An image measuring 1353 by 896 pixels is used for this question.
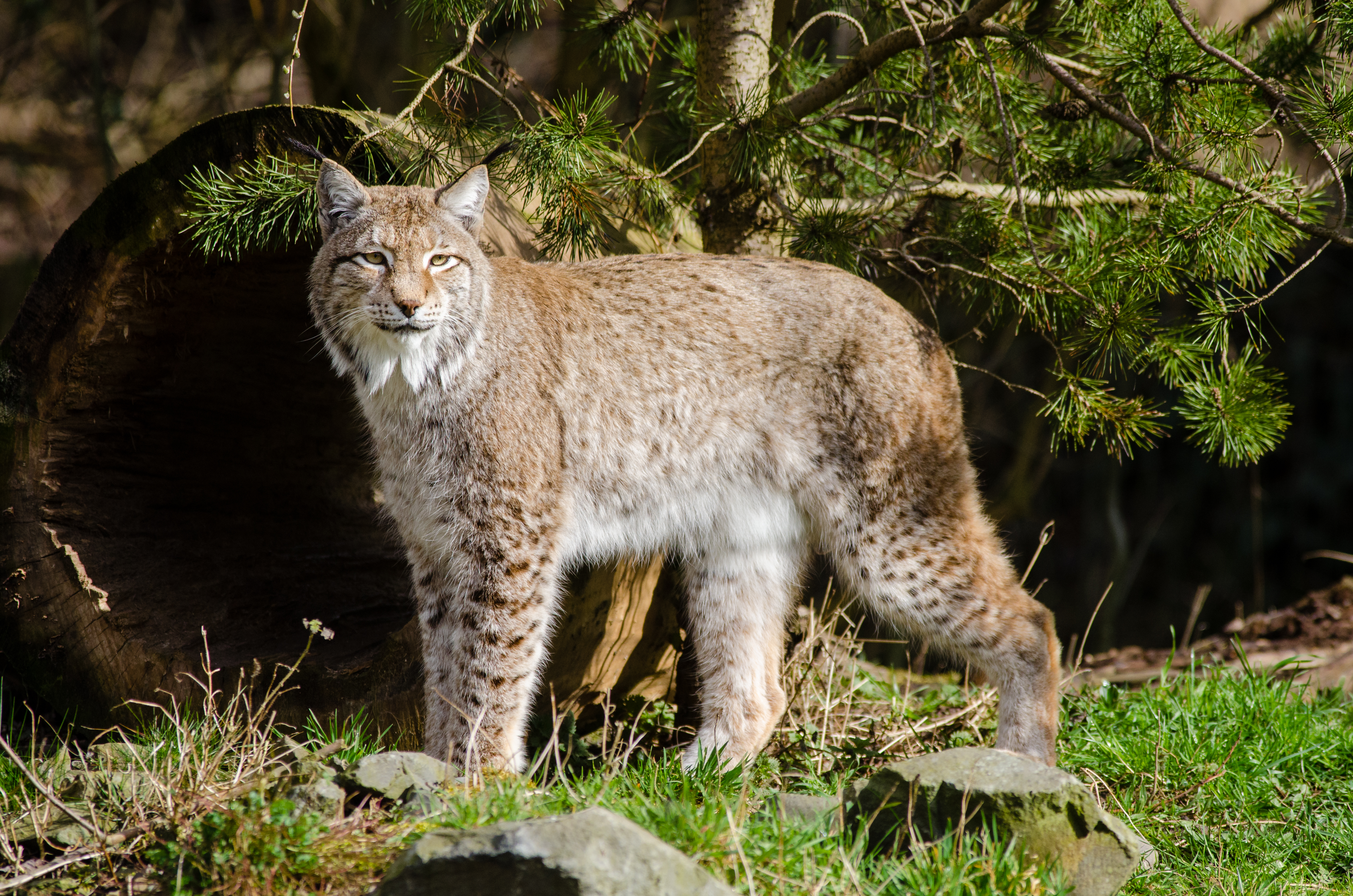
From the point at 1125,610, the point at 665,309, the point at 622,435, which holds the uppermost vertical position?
the point at 665,309

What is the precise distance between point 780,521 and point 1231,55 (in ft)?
7.01

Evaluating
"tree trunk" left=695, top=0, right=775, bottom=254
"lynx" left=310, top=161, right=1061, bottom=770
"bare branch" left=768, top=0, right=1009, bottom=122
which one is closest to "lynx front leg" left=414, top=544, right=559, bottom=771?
"lynx" left=310, top=161, right=1061, bottom=770

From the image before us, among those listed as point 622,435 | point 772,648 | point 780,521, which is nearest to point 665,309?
point 622,435

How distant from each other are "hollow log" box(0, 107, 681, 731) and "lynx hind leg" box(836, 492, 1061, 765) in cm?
88

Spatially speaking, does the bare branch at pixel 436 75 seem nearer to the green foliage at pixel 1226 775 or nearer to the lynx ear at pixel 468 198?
the lynx ear at pixel 468 198

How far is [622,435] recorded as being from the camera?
12.5 ft

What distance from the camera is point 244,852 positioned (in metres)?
2.31

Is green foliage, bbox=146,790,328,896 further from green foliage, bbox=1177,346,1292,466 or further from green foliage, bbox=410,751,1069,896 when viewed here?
green foliage, bbox=1177,346,1292,466

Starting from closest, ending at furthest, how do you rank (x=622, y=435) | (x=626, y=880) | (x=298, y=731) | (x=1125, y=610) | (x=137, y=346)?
(x=626, y=880) < (x=298, y=731) < (x=622, y=435) < (x=137, y=346) < (x=1125, y=610)

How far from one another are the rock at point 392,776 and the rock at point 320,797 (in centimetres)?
8

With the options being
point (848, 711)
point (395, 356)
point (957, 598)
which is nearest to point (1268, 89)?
point (957, 598)

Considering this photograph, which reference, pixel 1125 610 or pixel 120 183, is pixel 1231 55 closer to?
pixel 120 183

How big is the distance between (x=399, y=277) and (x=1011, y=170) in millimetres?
2246

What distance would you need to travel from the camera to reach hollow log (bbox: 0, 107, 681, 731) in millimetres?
3762
